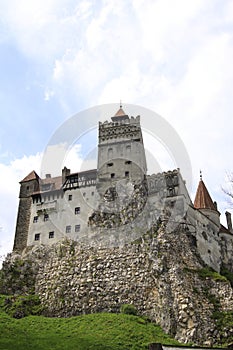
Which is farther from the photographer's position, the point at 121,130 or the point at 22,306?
the point at 121,130

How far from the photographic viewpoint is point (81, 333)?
3991 cm

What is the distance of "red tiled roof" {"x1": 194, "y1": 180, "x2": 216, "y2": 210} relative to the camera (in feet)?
211

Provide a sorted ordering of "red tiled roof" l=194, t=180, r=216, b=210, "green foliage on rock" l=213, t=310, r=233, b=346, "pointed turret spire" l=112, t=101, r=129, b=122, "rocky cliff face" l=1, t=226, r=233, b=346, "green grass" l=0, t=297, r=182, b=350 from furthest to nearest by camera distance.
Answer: "pointed turret spire" l=112, t=101, r=129, b=122, "red tiled roof" l=194, t=180, r=216, b=210, "rocky cliff face" l=1, t=226, r=233, b=346, "green foliage on rock" l=213, t=310, r=233, b=346, "green grass" l=0, t=297, r=182, b=350

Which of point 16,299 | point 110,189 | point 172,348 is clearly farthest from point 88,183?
point 172,348

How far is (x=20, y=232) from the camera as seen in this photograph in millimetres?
62125

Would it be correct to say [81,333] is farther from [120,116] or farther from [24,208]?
[120,116]

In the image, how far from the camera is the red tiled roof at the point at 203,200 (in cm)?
6431

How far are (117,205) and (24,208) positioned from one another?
14.9 metres

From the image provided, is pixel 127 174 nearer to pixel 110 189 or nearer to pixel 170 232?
pixel 110 189

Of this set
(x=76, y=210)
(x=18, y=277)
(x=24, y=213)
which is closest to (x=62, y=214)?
(x=76, y=210)

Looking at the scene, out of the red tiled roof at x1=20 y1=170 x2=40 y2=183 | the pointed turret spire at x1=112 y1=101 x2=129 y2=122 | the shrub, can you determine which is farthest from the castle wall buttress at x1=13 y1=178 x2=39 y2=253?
the shrub

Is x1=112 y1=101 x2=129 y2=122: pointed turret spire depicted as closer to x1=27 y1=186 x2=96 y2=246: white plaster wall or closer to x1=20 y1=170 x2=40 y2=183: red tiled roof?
x1=27 y1=186 x2=96 y2=246: white plaster wall

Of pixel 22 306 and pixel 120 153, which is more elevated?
pixel 120 153

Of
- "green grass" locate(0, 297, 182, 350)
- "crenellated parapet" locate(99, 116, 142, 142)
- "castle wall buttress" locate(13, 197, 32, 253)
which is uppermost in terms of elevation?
"crenellated parapet" locate(99, 116, 142, 142)
